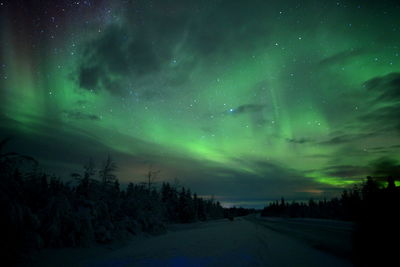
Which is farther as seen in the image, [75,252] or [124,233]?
[124,233]

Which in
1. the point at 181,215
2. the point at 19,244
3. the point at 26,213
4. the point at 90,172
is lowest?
the point at 181,215

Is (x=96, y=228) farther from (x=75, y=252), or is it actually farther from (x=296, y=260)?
(x=296, y=260)

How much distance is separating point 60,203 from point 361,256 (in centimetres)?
1446

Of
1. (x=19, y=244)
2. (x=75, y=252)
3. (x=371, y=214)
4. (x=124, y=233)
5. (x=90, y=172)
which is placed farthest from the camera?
(x=90, y=172)

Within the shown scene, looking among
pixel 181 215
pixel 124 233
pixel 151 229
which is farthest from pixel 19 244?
pixel 181 215

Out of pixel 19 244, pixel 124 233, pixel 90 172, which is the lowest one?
pixel 124 233

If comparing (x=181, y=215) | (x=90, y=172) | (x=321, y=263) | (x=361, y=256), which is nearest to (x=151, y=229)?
(x=90, y=172)

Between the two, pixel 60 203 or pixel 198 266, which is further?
pixel 60 203

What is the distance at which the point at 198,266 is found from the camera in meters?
9.16

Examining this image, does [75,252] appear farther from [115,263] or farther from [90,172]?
[90,172]

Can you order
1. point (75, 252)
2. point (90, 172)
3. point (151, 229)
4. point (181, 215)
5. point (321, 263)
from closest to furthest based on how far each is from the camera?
point (321, 263)
point (75, 252)
point (90, 172)
point (151, 229)
point (181, 215)

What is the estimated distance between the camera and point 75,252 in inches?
460

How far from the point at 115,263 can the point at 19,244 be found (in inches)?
151

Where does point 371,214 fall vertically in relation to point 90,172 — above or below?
below
